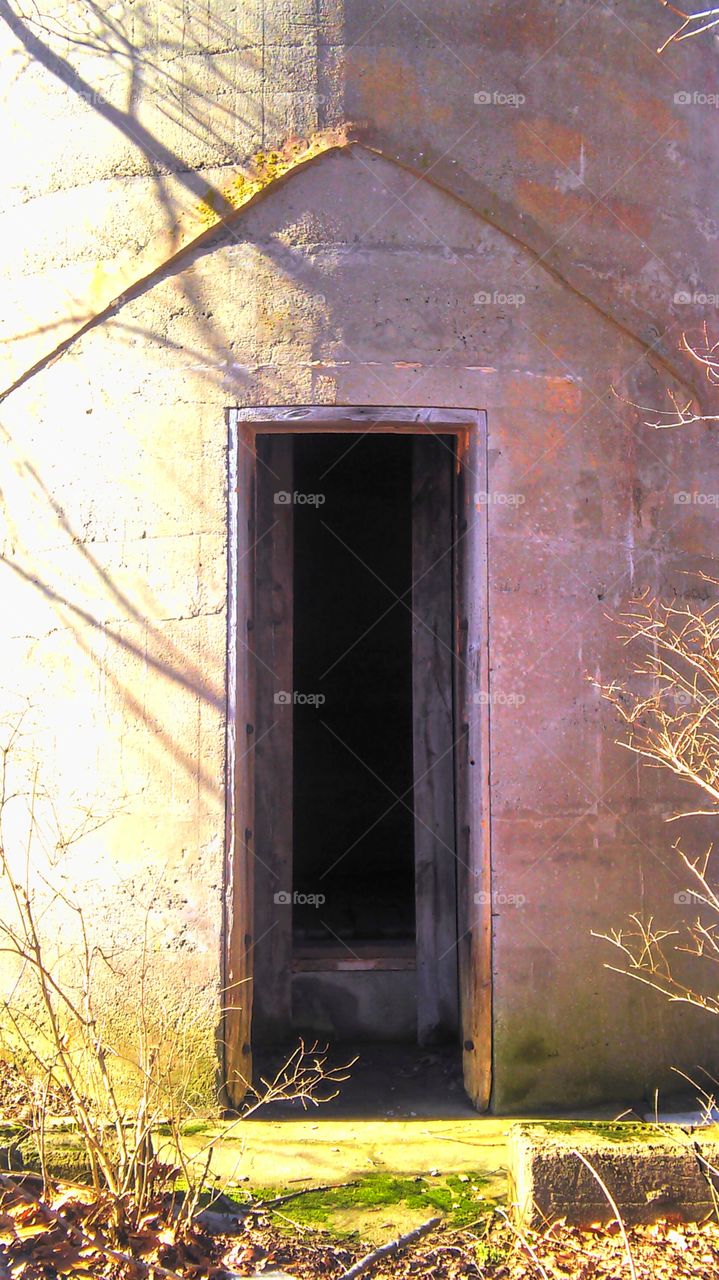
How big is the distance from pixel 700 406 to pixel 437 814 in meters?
2.85

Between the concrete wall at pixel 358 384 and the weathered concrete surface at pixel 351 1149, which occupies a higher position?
the concrete wall at pixel 358 384
